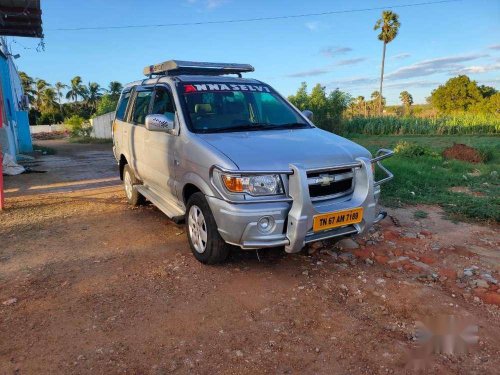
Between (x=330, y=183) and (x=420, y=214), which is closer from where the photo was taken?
(x=330, y=183)

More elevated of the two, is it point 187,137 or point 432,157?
point 187,137

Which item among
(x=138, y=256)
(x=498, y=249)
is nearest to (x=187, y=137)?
(x=138, y=256)

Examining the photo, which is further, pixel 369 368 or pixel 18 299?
pixel 18 299

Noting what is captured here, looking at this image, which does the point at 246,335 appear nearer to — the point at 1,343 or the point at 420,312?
the point at 420,312

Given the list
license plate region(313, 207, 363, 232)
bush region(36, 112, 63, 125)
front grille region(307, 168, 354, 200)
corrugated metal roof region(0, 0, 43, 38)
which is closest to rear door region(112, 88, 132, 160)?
front grille region(307, 168, 354, 200)

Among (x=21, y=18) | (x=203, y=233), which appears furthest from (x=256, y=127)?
(x=21, y=18)

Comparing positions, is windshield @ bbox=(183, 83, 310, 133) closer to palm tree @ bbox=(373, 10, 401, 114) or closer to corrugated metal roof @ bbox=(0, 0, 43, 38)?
corrugated metal roof @ bbox=(0, 0, 43, 38)

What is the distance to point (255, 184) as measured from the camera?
11.1 ft

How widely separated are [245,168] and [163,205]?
1.89 metres

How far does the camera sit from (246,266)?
3977 mm

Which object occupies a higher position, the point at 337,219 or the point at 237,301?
the point at 337,219

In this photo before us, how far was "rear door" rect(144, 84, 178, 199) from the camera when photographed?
4.41m

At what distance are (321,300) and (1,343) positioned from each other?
246 centimetres

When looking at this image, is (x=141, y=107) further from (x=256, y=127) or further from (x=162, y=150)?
(x=256, y=127)
